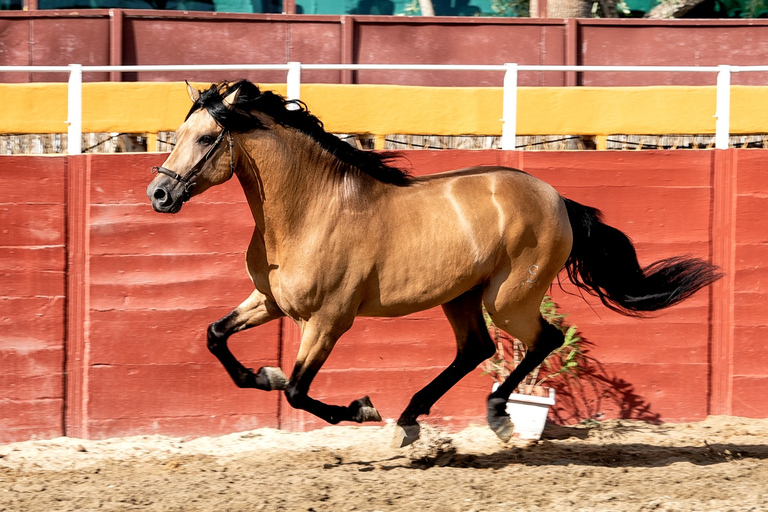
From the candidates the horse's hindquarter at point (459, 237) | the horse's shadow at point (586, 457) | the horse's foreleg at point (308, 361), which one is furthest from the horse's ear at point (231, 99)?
the horse's shadow at point (586, 457)

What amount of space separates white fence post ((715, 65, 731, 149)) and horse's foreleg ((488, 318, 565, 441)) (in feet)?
6.41

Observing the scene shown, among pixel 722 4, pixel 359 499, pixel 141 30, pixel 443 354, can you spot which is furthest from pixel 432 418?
pixel 722 4

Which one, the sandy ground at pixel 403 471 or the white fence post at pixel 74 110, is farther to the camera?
the white fence post at pixel 74 110

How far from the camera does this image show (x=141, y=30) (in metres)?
9.27

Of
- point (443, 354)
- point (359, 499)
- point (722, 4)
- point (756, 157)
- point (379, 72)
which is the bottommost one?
point (359, 499)

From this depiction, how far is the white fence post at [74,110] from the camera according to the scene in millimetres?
6027

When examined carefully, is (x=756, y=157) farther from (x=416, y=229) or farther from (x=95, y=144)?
(x=95, y=144)

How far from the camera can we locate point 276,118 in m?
4.89

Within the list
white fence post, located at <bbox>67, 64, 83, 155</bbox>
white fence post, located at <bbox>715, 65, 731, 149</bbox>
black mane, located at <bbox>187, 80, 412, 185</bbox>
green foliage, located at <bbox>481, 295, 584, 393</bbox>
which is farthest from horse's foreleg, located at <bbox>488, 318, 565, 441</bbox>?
white fence post, located at <bbox>67, 64, 83, 155</bbox>

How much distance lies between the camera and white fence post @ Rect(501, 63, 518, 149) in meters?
6.18

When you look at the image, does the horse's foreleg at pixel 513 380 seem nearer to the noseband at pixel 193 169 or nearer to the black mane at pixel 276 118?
the black mane at pixel 276 118

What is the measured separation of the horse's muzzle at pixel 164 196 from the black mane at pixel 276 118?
404 mm

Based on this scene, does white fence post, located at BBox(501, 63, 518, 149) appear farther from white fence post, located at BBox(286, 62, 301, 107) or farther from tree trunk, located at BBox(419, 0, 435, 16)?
tree trunk, located at BBox(419, 0, 435, 16)

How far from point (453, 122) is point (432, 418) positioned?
6.33 ft
